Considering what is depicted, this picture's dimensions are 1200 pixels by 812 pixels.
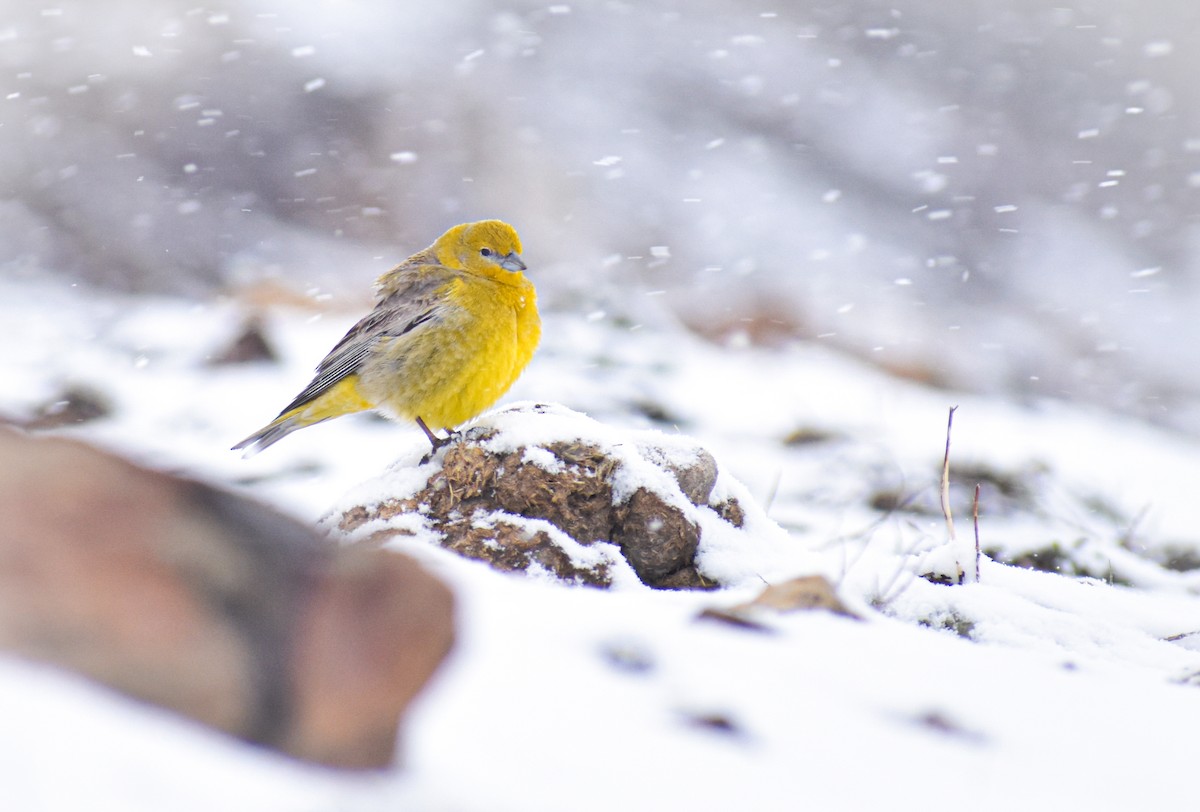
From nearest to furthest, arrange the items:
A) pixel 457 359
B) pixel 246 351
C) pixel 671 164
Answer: pixel 457 359, pixel 246 351, pixel 671 164

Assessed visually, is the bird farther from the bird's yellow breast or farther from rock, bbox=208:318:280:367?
rock, bbox=208:318:280:367

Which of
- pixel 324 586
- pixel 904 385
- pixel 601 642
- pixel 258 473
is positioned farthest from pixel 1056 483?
pixel 324 586

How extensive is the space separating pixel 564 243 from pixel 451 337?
629 cm

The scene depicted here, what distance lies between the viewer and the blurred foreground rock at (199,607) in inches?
47.4

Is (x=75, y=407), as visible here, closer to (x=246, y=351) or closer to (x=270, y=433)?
(x=246, y=351)

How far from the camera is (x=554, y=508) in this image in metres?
3.18

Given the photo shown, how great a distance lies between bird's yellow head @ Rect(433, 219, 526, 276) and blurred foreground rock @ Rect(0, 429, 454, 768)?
10.8 ft

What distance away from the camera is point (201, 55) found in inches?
482

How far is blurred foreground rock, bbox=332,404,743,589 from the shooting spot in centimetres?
308

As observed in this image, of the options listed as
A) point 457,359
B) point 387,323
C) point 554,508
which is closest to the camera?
point 554,508

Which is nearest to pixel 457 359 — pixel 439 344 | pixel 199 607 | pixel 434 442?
pixel 439 344

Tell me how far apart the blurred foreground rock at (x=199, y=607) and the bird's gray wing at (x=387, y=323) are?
312cm

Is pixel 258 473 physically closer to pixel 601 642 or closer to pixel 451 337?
pixel 451 337

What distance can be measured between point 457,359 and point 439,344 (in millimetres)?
103
